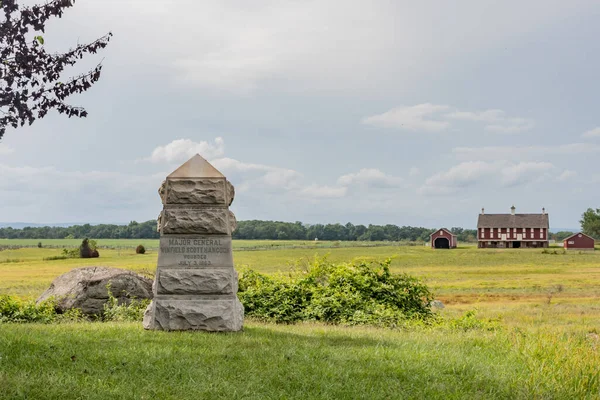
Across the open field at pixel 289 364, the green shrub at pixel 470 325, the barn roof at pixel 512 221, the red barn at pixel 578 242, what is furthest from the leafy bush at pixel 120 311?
the barn roof at pixel 512 221

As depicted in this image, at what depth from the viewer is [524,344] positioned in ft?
33.6

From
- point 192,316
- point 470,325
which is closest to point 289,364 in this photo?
point 192,316

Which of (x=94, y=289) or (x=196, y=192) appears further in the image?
(x=94, y=289)

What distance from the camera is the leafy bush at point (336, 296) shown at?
584 inches

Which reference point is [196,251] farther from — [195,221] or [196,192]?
[196,192]

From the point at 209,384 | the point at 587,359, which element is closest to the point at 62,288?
the point at 209,384

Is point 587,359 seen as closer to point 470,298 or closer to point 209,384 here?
point 209,384

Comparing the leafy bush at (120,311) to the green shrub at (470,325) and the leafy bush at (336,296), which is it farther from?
the green shrub at (470,325)

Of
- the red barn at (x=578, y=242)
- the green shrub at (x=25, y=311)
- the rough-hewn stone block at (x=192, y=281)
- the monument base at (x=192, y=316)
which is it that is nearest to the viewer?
the monument base at (x=192, y=316)

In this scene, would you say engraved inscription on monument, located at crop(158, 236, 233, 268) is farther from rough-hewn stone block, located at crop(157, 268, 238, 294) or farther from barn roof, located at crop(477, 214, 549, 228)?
barn roof, located at crop(477, 214, 549, 228)

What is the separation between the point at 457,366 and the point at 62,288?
1045 cm

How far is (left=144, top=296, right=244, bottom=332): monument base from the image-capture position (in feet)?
36.0

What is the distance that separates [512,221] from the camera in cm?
10262

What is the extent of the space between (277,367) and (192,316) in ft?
10.9
